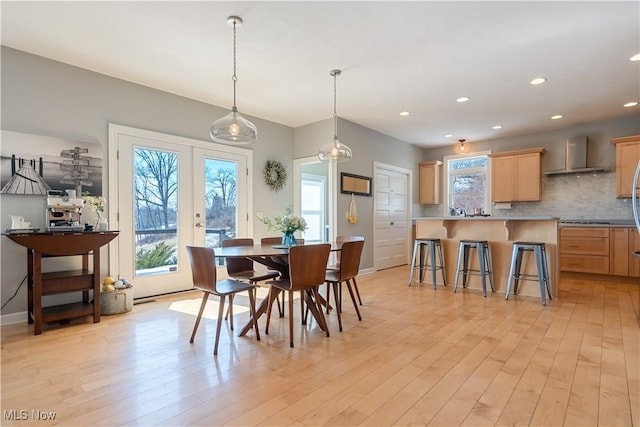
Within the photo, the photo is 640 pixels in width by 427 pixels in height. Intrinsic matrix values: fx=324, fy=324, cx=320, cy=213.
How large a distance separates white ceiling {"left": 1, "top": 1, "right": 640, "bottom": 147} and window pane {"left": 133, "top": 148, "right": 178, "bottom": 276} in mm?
942

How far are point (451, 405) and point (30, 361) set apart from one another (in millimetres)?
2744

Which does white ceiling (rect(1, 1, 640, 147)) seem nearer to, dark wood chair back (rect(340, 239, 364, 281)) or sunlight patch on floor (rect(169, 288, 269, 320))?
dark wood chair back (rect(340, 239, 364, 281))

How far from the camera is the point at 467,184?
→ 23.2 ft

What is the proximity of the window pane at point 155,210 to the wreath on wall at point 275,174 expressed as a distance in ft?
4.73

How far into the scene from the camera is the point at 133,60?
10.7 feet

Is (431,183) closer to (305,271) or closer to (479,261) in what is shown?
(479,261)

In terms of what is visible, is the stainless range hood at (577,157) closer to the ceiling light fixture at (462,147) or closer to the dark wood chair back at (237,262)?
the ceiling light fixture at (462,147)

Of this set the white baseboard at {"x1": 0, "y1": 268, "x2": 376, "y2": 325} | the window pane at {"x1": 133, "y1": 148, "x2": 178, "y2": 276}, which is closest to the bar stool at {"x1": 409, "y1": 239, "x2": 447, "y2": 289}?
the window pane at {"x1": 133, "y1": 148, "x2": 178, "y2": 276}

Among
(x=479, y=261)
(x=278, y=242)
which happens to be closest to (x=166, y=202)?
(x=278, y=242)

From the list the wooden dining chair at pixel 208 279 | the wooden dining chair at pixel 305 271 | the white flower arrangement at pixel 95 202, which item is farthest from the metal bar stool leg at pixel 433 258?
the white flower arrangement at pixel 95 202

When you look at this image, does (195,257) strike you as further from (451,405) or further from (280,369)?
(451,405)

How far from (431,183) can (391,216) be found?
4.83 ft

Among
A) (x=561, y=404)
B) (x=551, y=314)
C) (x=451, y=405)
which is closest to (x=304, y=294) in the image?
(x=451, y=405)

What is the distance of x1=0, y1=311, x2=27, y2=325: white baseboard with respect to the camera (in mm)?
2992
